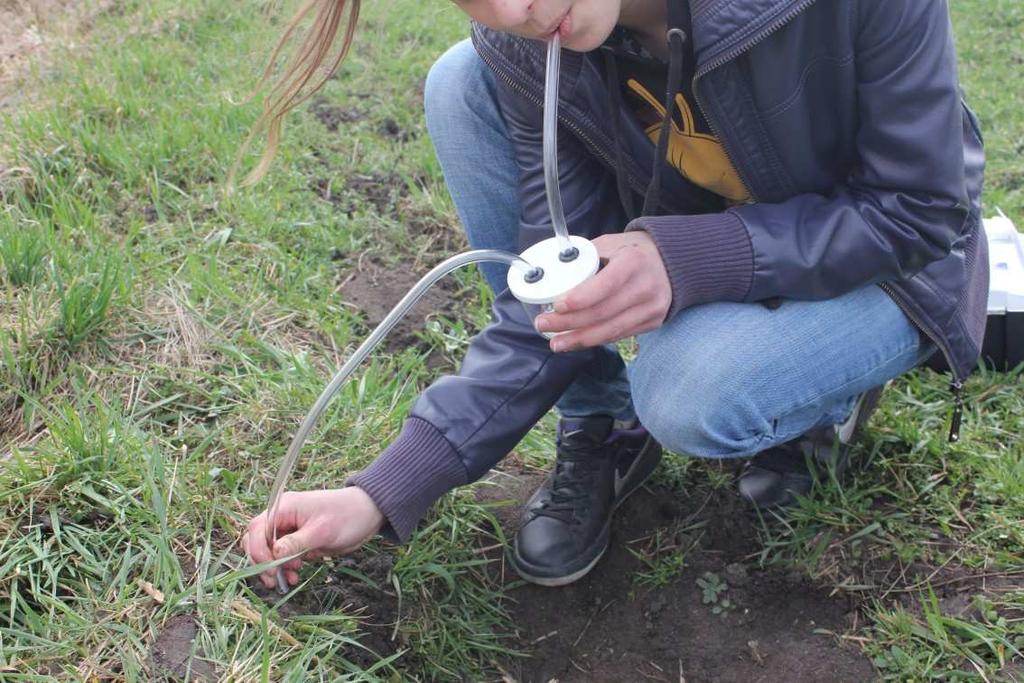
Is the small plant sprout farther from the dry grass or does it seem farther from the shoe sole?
the dry grass

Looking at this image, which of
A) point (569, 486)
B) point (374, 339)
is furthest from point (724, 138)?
point (569, 486)

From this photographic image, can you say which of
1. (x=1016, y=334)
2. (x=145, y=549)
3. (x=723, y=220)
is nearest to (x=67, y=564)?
(x=145, y=549)

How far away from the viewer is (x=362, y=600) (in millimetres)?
1725

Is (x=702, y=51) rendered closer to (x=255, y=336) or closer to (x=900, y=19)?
(x=900, y=19)

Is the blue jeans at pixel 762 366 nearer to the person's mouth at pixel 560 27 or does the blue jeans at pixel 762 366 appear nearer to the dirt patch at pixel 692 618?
the dirt patch at pixel 692 618

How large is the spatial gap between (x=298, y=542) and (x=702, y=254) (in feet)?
2.42

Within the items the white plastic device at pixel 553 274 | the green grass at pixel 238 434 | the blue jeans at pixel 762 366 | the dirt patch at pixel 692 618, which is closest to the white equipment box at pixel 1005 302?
the green grass at pixel 238 434

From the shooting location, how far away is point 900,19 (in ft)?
4.63

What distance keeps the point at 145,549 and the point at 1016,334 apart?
1.74 meters

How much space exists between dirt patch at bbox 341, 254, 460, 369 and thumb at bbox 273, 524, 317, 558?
0.90m

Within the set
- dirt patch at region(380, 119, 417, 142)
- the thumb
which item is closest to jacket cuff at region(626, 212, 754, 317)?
the thumb

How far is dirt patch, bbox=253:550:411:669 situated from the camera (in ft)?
5.41

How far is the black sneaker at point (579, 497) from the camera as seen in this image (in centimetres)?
188

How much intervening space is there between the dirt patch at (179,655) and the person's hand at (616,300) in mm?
674
